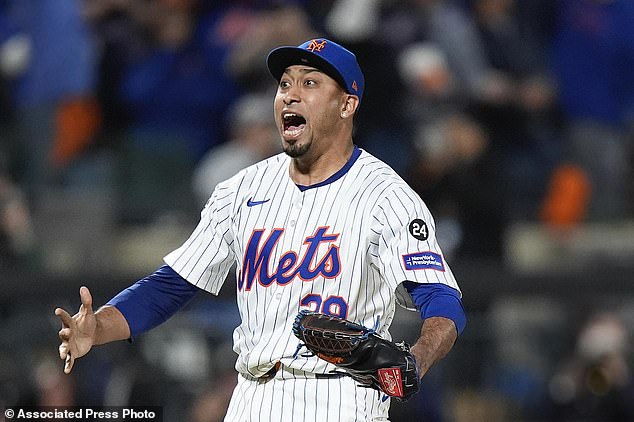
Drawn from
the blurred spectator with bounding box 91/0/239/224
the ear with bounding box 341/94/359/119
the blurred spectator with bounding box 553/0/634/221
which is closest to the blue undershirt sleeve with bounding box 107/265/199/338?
the ear with bounding box 341/94/359/119

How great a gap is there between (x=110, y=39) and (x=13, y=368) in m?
2.52

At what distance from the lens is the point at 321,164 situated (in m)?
3.99

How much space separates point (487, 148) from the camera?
316 inches

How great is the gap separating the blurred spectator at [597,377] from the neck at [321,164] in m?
4.05

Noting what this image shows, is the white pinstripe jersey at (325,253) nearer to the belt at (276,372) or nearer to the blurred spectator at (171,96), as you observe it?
the belt at (276,372)

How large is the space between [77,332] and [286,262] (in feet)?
2.30

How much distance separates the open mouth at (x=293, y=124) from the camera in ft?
12.8

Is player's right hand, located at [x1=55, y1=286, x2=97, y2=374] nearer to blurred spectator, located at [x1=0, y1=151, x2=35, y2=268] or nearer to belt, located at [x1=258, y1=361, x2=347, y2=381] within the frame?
belt, located at [x1=258, y1=361, x2=347, y2=381]

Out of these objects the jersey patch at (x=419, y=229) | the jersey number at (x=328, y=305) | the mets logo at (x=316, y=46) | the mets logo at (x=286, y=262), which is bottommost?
the jersey number at (x=328, y=305)

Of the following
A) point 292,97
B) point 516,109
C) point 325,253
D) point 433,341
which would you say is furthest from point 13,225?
point 433,341

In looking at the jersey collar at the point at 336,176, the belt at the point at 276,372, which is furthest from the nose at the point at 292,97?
the belt at the point at 276,372

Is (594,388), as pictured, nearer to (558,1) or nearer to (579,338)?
(579,338)

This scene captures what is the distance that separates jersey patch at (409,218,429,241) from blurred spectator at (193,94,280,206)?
4.10 m

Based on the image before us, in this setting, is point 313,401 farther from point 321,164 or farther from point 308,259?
point 321,164
